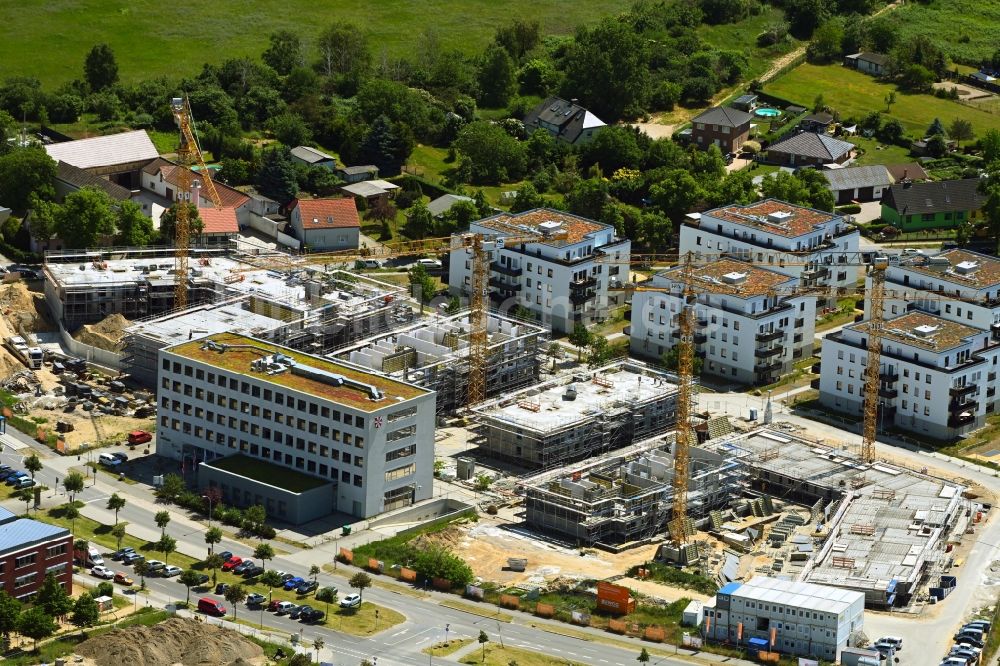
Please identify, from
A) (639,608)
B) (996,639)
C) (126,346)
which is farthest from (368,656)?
(126,346)

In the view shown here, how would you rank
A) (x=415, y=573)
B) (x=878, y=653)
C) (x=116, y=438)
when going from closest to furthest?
(x=878, y=653) → (x=415, y=573) → (x=116, y=438)

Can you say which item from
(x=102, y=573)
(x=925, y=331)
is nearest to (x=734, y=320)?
(x=925, y=331)

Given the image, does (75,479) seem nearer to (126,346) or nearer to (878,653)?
(126,346)

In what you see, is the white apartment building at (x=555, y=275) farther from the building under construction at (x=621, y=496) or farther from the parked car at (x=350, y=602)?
the parked car at (x=350, y=602)

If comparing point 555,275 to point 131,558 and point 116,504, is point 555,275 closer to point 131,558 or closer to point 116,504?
point 116,504

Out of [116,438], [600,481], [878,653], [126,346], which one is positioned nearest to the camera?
[878,653]

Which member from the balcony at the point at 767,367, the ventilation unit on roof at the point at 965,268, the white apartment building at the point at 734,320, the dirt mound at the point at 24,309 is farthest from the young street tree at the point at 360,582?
the ventilation unit on roof at the point at 965,268

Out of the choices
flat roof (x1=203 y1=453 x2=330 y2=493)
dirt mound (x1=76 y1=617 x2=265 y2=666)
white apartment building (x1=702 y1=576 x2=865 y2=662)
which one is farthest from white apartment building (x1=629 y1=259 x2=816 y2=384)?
dirt mound (x1=76 y1=617 x2=265 y2=666)
